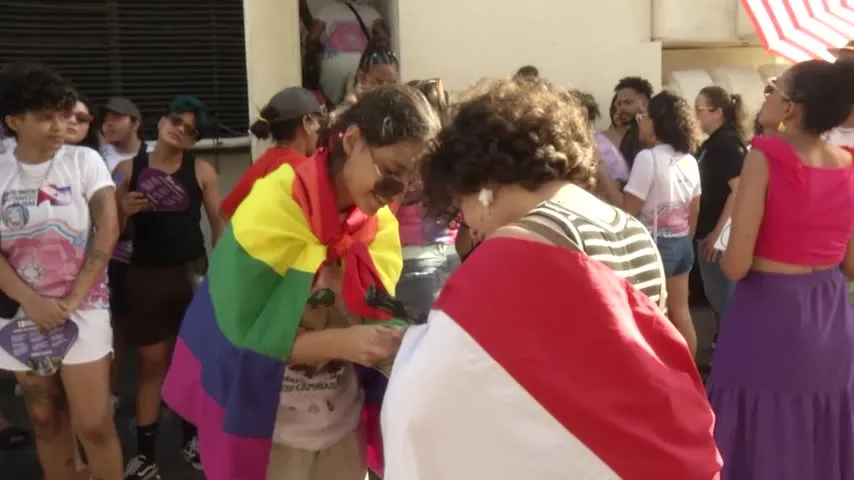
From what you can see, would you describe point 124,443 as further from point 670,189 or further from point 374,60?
point 670,189

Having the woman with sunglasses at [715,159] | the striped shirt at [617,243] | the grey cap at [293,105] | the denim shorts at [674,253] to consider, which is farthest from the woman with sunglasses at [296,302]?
the woman with sunglasses at [715,159]

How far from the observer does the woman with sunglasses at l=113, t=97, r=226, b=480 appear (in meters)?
3.69

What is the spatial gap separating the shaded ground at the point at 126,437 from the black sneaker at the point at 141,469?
0.27ft

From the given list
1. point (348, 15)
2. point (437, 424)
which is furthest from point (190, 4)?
point (437, 424)

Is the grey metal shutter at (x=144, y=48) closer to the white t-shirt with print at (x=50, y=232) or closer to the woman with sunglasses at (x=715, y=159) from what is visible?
the white t-shirt with print at (x=50, y=232)

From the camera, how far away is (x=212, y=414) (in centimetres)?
183

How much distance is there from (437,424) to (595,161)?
1.78ft

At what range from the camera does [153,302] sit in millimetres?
3691

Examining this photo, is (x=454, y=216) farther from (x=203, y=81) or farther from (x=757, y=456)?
(x=203, y=81)

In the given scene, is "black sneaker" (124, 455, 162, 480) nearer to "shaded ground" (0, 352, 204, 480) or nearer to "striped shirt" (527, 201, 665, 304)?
"shaded ground" (0, 352, 204, 480)

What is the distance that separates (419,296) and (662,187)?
177 cm

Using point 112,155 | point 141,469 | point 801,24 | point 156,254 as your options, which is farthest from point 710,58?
point 141,469

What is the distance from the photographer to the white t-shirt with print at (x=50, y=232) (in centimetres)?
297

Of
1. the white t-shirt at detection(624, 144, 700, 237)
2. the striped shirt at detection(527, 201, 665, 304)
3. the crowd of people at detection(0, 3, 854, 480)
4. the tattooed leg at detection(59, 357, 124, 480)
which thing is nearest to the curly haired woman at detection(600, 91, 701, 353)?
the white t-shirt at detection(624, 144, 700, 237)
